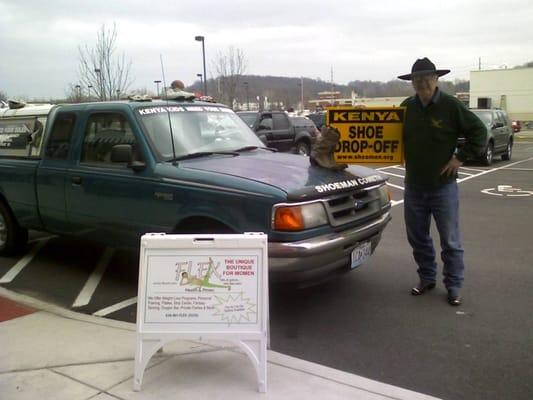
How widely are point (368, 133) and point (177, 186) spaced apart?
192 centimetres

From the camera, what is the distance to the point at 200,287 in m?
3.45

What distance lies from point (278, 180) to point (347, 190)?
2.07 feet

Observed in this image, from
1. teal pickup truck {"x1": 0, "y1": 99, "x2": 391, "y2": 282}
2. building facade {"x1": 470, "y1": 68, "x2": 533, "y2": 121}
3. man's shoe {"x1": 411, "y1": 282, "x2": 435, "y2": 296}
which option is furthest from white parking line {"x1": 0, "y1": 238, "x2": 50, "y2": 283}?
building facade {"x1": 470, "y1": 68, "x2": 533, "y2": 121}

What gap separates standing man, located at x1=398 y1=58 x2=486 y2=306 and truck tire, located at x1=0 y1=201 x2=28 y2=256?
4.63 metres

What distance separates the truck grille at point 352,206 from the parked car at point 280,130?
11355mm

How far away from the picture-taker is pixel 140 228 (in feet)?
16.2

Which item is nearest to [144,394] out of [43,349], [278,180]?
[43,349]

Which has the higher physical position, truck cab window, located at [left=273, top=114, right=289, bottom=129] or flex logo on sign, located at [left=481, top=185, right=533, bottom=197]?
truck cab window, located at [left=273, top=114, right=289, bottom=129]

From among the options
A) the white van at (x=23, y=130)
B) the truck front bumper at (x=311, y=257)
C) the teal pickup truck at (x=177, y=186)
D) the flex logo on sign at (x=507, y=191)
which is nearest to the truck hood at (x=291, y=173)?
the teal pickup truck at (x=177, y=186)

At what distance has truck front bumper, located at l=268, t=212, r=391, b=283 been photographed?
13.3 ft

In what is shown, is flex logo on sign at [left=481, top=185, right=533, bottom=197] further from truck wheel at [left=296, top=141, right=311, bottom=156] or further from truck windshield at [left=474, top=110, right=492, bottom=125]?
truck wheel at [left=296, top=141, right=311, bottom=156]

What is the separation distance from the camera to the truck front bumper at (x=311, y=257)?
405cm

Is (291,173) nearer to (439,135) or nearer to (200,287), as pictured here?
(439,135)

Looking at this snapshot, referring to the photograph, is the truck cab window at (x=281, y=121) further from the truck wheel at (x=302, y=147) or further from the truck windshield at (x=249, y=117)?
the truck wheel at (x=302, y=147)
